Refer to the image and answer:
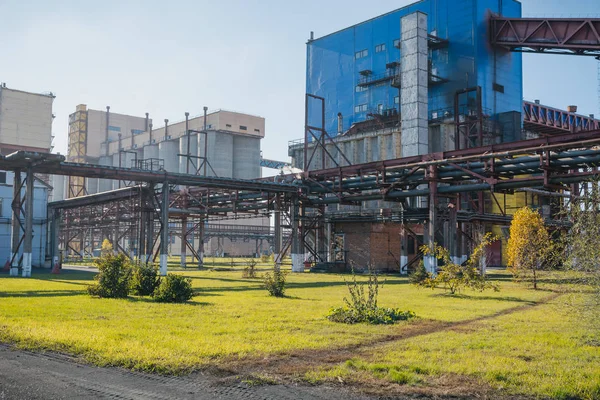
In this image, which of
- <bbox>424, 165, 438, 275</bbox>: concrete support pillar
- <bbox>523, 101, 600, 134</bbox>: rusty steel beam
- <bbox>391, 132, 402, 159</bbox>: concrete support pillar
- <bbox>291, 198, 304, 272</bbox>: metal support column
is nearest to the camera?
<bbox>424, 165, 438, 275</bbox>: concrete support pillar

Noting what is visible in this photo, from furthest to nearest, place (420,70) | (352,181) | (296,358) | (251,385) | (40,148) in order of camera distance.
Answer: (40,148) → (420,70) → (352,181) → (296,358) → (251,385)

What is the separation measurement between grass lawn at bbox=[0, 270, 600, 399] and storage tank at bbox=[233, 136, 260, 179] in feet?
232

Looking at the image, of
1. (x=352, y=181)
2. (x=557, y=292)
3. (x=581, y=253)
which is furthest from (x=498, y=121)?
(x=581, y=253)

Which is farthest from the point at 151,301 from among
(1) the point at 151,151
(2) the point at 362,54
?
(1) the point at 151,151

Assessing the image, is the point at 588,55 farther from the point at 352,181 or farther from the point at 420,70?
the point at 352,181

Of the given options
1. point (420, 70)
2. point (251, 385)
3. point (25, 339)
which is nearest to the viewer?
point (251, 385)

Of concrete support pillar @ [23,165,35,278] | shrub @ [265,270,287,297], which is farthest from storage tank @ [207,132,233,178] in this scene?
shrub @ [265,270,287,297]

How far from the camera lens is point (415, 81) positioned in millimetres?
48250

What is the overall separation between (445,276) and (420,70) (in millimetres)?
30911

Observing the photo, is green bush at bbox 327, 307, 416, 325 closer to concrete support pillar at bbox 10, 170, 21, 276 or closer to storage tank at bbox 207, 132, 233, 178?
concrete support pillar at bbox 10, 170, 21, 276

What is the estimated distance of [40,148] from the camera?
74.6 metres

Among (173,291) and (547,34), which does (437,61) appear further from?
(173,291)

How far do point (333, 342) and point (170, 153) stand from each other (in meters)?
84.4

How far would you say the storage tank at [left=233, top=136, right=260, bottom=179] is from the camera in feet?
286
